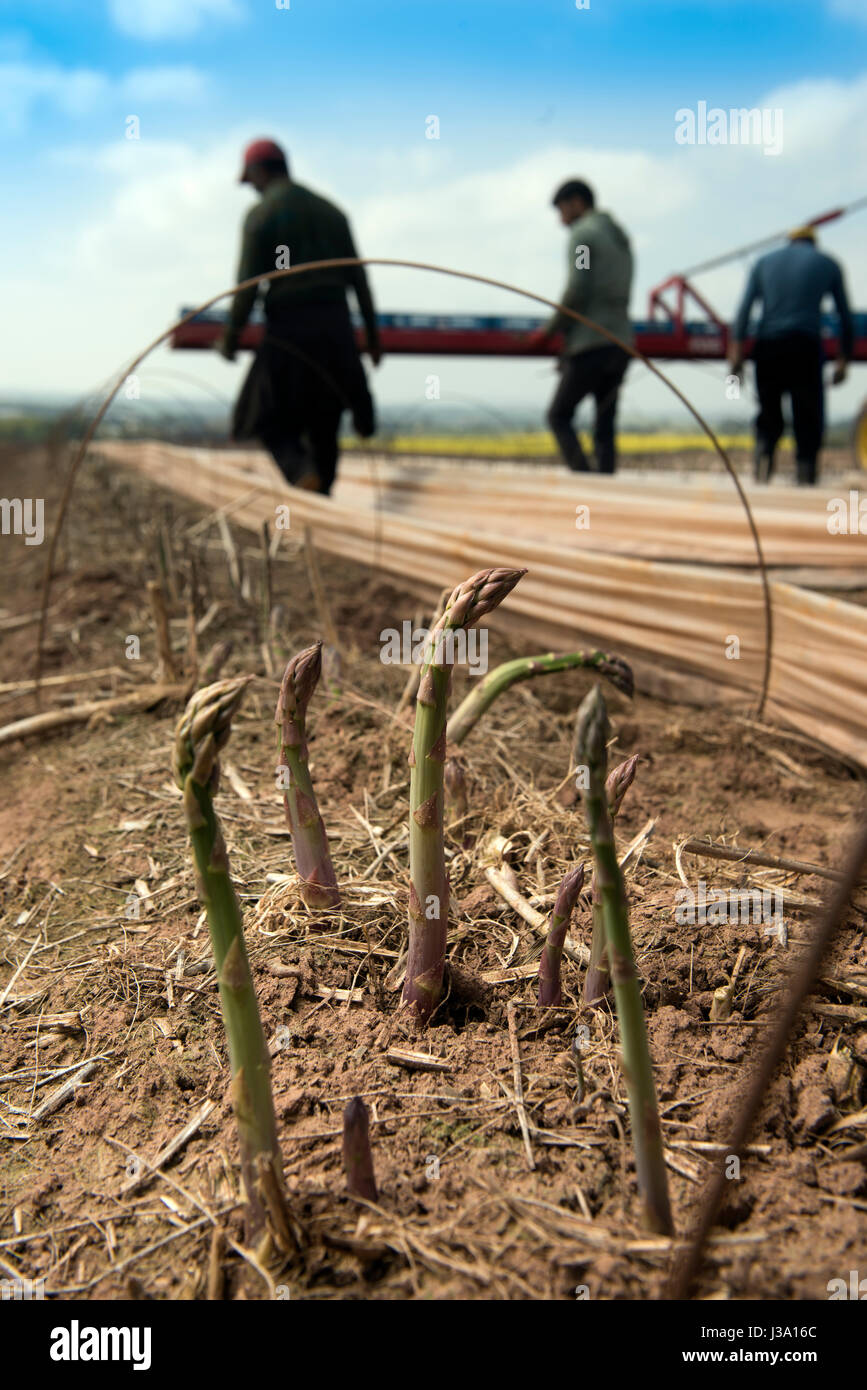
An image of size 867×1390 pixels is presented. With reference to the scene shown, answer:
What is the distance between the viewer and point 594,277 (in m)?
5.13

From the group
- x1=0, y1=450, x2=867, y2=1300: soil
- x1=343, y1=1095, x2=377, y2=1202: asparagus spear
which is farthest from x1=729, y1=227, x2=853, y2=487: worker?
x1=343, y1=1095, x2=377, y2=1202: asparagus spear

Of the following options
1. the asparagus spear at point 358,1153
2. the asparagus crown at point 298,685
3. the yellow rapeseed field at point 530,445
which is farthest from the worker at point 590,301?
the yellow rapeseed field at point 530,445

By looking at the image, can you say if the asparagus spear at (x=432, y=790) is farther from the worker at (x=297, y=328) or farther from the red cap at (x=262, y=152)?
the red cap at (x=262, y=152)

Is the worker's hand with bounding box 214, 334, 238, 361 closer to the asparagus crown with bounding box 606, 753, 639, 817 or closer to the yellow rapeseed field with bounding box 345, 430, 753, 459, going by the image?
the asparagus crown with bounding box 606, 753, 639, 817

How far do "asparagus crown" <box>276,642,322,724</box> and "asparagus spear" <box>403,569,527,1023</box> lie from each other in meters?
0.25

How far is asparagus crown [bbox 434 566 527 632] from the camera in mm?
1122

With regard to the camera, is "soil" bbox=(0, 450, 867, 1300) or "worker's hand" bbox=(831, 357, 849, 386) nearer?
"soil" bbox=(0, 450, 867, 1300)

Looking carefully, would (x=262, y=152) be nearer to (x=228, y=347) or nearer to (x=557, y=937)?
(x=228, y=347)

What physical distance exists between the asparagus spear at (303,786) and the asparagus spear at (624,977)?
590 mm

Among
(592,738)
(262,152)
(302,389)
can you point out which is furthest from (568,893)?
(262,152)

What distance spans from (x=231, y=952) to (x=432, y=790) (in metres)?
0.34

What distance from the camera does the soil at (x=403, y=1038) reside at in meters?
0.98
